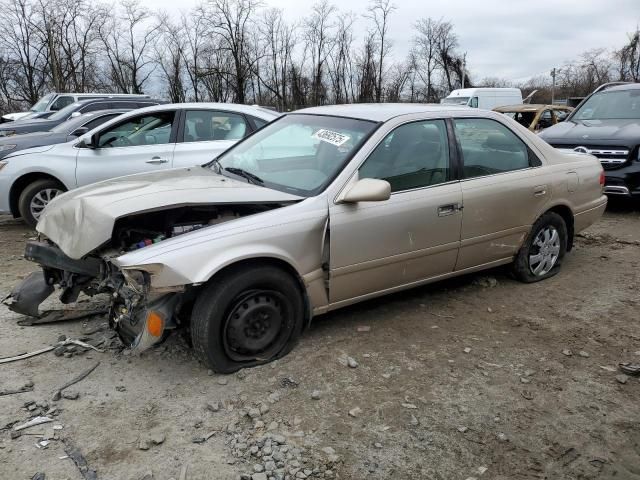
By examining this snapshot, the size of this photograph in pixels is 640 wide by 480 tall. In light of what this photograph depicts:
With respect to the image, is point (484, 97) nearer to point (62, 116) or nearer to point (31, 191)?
point (62, 116)

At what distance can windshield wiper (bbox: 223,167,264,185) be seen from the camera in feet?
13.0

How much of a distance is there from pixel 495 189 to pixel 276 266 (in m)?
2.01

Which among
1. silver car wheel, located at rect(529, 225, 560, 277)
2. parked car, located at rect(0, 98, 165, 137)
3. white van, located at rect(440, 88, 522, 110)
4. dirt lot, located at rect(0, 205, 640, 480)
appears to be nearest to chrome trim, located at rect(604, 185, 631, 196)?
silver car wheel, located at rect(529, 225, 560, 277)

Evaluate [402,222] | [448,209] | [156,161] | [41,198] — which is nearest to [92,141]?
[156,161]

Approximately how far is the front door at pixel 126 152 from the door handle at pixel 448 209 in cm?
405

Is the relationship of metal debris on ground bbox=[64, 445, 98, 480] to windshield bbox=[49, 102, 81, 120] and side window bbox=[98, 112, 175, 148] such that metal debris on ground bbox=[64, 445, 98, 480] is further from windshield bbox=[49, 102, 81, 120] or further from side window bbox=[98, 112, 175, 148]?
windshield bbox=[49, 102, 81, 120]

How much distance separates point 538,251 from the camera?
502 cm

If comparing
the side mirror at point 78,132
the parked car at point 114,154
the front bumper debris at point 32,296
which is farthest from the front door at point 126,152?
the front bumper debris at point 32,296

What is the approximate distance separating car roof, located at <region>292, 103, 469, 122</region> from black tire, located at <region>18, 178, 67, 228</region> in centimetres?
409

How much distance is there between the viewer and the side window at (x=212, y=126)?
23.4ft

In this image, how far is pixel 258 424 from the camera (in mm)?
2941

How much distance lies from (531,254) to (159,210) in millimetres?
3376

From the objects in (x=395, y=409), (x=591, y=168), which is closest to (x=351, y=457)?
(x=395, y=409)

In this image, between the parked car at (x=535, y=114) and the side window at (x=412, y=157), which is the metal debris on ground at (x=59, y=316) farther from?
the parked car at (x=535, y=114)
